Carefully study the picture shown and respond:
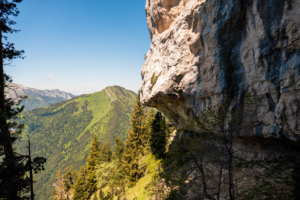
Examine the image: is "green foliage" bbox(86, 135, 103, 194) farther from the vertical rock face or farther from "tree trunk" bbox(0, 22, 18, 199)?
"tree trunk" bbox(0, 22, 18, 199)

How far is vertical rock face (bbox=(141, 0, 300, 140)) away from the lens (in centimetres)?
807

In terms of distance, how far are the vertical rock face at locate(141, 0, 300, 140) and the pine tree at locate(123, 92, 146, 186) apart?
13.8 meters

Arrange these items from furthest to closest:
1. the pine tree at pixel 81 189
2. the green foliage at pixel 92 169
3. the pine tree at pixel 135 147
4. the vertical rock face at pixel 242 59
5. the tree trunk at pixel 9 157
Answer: the green foliage at pixel 92 169, the pine tree at pixel 81 189, the pine tree at pixel 135 147, the vertical rock face at pixel 242 59, the tree trunk at pixel 9 157

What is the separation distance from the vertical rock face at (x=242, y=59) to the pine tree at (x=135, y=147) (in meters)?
13.8

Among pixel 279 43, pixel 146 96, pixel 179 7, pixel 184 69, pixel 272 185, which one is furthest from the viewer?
pixel 146 96

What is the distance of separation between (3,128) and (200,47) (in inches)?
611

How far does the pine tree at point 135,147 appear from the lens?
25281 millimetres

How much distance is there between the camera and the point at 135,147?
2694 cm

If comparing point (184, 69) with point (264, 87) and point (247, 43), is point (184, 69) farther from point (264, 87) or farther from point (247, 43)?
point (264, 87)

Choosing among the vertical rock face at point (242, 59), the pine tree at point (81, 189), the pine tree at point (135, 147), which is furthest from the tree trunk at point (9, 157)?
the pine tree at point (81, 189)

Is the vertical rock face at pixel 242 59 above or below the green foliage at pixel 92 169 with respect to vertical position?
above

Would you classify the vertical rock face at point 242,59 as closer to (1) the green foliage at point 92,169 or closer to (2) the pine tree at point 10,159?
(2) the pine tree at point 10,159

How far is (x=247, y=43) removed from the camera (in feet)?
32.3

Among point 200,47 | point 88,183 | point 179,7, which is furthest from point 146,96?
point 88,183
